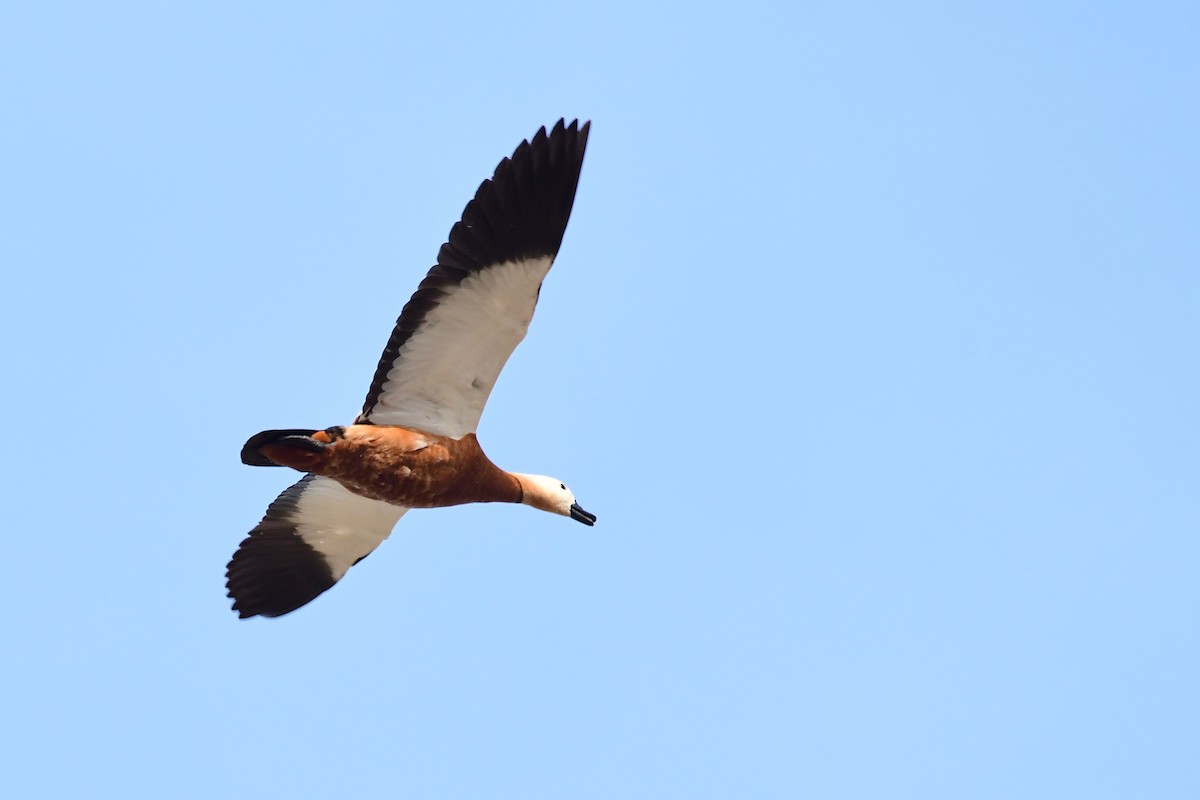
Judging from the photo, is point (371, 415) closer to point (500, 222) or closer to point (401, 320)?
point (401, 320)

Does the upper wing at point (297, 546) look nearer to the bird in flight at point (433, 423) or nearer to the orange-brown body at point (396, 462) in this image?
the bird in flight at point (433, 423)

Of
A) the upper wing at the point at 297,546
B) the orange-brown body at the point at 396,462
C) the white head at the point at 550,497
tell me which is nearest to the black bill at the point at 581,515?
the white head at the point at 550,497

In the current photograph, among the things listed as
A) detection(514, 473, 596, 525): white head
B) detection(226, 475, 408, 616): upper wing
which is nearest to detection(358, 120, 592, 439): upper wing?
detection(514, 473, 596, 525): white head

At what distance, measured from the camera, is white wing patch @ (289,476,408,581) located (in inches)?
543

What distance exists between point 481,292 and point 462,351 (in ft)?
2.34

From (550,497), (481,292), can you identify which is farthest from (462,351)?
(550,497)

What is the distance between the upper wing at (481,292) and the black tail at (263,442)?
75cm

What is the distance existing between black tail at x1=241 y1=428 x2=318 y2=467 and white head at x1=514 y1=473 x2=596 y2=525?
215 cm

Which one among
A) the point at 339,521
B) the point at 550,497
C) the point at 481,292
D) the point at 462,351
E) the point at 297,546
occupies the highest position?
the point at 481,292

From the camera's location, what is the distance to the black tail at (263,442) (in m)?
11.9

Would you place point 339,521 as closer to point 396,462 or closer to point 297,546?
point 297,546

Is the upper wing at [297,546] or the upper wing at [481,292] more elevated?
the upper wing at [481,292]

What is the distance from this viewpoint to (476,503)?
1302cm

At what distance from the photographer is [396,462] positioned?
12.4 metres
